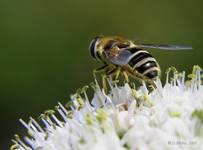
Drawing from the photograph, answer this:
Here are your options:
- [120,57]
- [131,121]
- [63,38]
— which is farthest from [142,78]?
[63,38]

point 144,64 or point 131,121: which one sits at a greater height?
point 144,64

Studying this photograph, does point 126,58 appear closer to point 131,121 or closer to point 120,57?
point 120,57

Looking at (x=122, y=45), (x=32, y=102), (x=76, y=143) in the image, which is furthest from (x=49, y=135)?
(x=32, y=102)

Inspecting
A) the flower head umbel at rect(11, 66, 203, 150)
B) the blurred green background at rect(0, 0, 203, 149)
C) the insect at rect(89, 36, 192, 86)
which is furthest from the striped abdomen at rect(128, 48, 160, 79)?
the blurred green background at rect(0, 0, 203, 149)

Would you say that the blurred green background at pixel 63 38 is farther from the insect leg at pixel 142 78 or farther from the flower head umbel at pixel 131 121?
the insect leg at pixel 142 78

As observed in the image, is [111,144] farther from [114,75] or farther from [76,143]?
[114,75]

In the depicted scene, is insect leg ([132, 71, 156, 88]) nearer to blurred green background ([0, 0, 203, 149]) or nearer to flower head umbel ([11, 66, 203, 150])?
flower head umbel ([11, 66, 203, 150])
